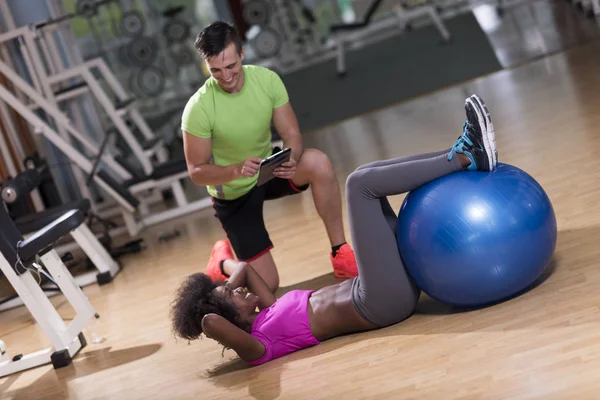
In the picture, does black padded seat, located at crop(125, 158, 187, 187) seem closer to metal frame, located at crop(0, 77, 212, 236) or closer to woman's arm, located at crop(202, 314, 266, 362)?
metal frame, located at crop(0, 77, 212, 236)

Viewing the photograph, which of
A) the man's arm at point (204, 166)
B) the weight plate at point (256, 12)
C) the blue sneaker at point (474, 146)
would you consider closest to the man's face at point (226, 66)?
the man's arm at point (204, 166)

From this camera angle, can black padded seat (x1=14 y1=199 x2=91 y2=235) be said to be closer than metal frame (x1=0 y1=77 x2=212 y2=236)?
Yes

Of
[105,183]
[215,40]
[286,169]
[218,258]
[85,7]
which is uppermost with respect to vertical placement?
[85,7]

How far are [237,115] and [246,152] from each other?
17cm

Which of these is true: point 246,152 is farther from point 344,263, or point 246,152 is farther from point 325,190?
point 344,263

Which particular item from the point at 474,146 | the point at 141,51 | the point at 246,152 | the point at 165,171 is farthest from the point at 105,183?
the point at 141,51

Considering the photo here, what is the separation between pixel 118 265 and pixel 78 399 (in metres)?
2.03

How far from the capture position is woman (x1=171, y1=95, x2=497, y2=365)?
255cm

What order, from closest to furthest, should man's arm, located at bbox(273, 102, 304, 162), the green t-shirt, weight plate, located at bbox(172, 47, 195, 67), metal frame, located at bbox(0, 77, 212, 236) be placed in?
the green t-shirt
man's arm, located at bbox(273, 102, 304, 162)
metal frame, located at bbox(0, 77, 212, 236)
weight plate, located at bbox(172, 47, 195, 67)

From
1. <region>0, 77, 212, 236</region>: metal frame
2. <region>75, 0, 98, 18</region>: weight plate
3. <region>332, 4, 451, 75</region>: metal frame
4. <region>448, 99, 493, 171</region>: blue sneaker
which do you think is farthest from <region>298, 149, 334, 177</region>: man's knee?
<region>75, 0, 98, 18</region>: weight plate

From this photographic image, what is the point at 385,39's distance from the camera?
10.9 m

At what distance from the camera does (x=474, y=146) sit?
253 cm

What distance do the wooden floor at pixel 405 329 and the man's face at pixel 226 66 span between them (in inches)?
33.5

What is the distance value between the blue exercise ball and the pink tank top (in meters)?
0.39
